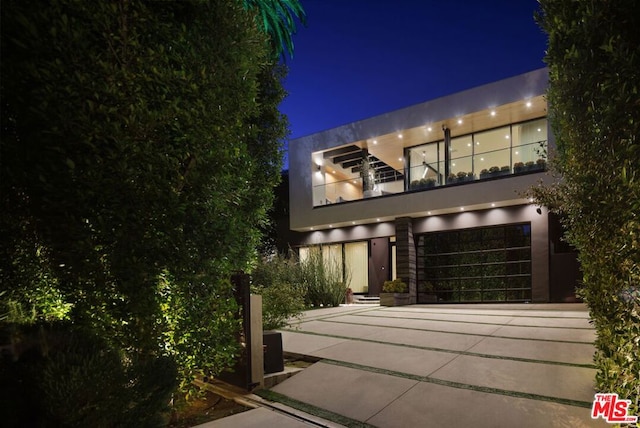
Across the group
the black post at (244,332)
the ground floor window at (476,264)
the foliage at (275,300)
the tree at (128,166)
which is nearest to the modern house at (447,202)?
the ground floor window at (476,264)

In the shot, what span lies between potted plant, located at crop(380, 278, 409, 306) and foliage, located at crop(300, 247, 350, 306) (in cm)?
148

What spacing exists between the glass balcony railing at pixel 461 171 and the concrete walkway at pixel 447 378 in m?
6.05

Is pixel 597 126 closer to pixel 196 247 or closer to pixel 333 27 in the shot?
pixel 196 247

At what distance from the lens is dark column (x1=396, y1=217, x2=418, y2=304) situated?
41.1 ft

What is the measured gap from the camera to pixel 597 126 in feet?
8.68

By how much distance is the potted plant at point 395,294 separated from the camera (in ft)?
38.4

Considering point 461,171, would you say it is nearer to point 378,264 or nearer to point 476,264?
point 476,264

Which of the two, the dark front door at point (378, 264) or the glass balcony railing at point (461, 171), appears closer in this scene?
the glass balcony railing at point (461, 171)

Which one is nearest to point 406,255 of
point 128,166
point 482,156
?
point 482,156

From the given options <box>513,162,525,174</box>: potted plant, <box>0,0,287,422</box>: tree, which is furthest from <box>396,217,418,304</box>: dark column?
<box>0,0,287,422</box>: tree

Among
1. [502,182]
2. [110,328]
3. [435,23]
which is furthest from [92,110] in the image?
[435,23]

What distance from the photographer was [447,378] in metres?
3.80

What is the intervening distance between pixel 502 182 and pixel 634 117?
30.2ft

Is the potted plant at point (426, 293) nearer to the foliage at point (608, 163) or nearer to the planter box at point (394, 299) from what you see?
the planter box at point (394, 299)
